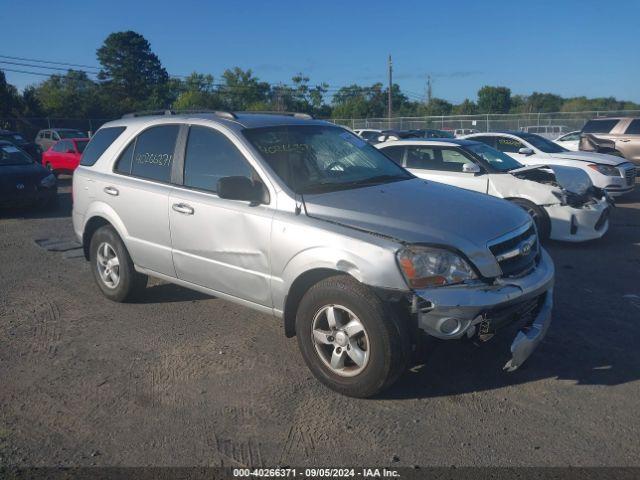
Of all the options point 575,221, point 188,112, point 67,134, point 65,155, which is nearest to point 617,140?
point 575,221

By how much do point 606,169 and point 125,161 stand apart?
33.2 ft

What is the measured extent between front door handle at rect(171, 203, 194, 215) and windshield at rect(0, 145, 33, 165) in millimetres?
8314

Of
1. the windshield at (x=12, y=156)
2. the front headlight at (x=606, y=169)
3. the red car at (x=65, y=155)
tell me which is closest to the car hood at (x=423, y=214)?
the front headlight at (x=606, y=169)

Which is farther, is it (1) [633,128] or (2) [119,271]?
(1) [633,128]

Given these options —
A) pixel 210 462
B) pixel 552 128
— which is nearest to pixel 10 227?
pixel 210 462

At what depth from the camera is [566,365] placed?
Result: 12.9 ft

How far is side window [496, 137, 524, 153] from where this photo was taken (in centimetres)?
1141

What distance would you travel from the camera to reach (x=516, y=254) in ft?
12.1

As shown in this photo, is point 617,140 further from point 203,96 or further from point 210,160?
point 203,96

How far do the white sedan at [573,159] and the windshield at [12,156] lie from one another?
9.50 meters

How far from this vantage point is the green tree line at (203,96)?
56.8m

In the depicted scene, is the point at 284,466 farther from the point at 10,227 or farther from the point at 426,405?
the point at 10,227

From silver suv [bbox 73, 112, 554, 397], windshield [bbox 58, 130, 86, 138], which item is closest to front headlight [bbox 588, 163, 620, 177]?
silver suv [bbox 73, 112, 554, 397]

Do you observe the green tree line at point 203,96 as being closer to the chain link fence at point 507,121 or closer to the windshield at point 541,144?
the chain link fence at point 507,121
